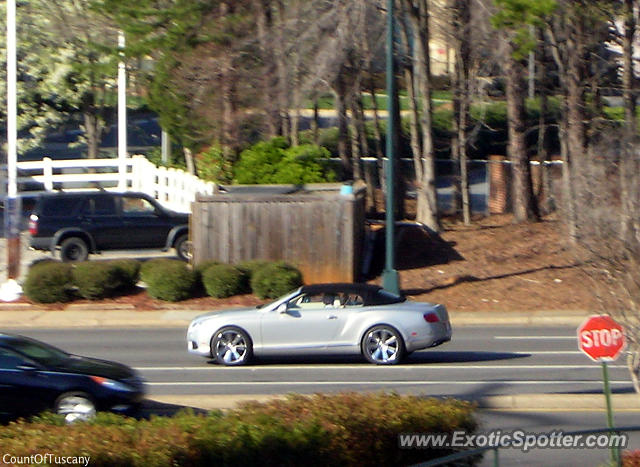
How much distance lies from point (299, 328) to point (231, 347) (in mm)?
1153

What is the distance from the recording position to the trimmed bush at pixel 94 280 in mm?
21656

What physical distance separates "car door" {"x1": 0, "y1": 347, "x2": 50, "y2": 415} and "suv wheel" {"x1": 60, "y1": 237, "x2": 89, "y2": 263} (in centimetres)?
1362

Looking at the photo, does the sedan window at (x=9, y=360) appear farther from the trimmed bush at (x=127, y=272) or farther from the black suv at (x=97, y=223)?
the black suv at (x=97, y=223)

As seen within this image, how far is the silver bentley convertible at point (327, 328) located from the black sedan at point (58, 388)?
13.4 feet

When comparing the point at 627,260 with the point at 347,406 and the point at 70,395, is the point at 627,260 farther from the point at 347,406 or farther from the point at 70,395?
the point at 70,395

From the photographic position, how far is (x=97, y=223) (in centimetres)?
2373

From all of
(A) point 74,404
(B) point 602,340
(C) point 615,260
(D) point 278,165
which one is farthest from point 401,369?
(D) point 278,165

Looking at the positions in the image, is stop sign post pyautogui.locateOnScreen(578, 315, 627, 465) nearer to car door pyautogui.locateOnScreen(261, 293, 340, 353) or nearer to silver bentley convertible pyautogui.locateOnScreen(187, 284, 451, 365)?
silver bentley convertible pyautogui.locateOnScreen(187, 284, 451, 365)

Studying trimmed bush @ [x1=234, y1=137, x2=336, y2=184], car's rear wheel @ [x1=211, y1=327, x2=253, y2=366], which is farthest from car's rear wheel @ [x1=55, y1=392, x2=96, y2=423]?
trimmed bush @ [x1=234, y1=137, x2=336, y2=184]

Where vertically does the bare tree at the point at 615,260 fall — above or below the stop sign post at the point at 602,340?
above

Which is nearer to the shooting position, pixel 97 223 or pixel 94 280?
pixel 94 280

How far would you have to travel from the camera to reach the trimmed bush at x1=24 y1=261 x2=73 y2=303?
70.9 feet

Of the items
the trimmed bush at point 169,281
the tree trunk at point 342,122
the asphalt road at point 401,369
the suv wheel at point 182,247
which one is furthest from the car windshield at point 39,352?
the tree trunk at point 342,122

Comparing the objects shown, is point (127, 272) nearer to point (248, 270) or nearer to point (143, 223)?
point (143, 223)
